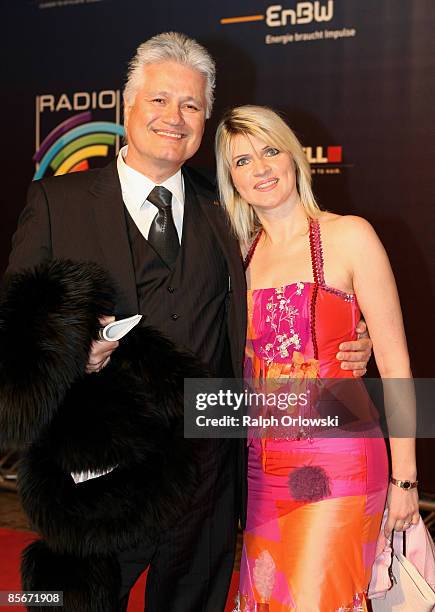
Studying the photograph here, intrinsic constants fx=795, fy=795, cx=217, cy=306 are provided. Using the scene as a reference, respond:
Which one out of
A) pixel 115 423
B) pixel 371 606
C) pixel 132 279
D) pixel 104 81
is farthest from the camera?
pixel 104 81

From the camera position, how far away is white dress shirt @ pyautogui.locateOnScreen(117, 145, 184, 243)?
7.31 feet

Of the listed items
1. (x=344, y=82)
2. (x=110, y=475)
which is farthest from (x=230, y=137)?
(x=344, y=82)

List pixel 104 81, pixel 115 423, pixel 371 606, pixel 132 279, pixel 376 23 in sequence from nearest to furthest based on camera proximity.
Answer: pixel 115 423 < pixel 132 279 < pixel 371 606 < pixel 376 23 < pixel 104 81

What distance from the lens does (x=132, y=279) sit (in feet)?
6.91

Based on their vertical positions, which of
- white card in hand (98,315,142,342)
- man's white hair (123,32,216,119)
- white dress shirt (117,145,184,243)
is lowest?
white card in hand (98,315,142,342)

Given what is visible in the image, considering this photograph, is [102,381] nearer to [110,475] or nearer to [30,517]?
[110,475]

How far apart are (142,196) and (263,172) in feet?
1.18

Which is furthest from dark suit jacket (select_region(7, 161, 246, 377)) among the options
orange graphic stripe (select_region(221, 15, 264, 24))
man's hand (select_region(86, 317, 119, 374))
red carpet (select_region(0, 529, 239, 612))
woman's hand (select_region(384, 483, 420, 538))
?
orange graphic stripe (select_region(221, 15, 264, 24))

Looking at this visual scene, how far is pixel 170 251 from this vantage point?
2203 mm

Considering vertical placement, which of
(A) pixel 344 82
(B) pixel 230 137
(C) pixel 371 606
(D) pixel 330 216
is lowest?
(C) pixel 371 606

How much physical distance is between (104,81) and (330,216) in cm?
261

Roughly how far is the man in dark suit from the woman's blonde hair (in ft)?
0.28

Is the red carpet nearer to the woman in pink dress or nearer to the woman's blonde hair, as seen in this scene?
the woman in pink dress

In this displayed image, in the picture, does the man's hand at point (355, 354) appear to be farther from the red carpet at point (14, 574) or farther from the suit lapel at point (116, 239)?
the red carpet at point (14, 574)
